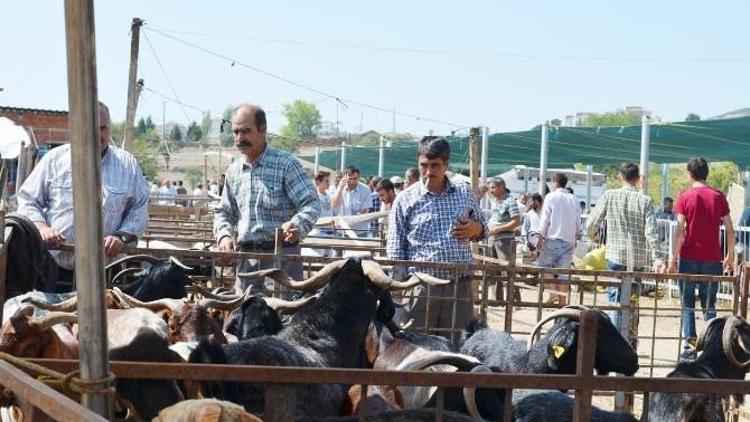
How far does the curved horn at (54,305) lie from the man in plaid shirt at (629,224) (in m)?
6.55

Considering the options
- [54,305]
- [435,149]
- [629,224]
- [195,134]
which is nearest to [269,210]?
[435,149]

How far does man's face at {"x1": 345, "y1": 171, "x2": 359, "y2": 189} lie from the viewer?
59.2 ft

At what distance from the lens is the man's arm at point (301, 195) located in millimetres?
7477

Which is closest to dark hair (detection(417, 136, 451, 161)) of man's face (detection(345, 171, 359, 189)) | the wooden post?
the wooden post

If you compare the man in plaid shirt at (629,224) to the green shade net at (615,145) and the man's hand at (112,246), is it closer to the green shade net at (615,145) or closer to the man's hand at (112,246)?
the man's hand at (112,246)

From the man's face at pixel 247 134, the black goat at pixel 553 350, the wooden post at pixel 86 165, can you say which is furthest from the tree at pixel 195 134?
the wooden post at pixel 86 165

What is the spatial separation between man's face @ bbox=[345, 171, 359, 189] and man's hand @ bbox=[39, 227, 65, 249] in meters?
10.8

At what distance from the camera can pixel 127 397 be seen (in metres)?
4.36

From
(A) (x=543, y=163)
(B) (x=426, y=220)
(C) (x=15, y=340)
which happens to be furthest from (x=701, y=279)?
(A) (x=543, y=163)

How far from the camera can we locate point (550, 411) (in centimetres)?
491

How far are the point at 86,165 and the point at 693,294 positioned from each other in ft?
26.8

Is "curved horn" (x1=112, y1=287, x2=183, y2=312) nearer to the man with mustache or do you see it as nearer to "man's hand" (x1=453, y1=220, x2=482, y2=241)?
the man with mustache

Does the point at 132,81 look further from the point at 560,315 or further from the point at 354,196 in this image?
the point at 560,315

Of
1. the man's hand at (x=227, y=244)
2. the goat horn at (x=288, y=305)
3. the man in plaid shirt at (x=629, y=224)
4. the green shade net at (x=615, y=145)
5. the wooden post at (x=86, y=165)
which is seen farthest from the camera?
the green shade net at (x=615, y=145)
